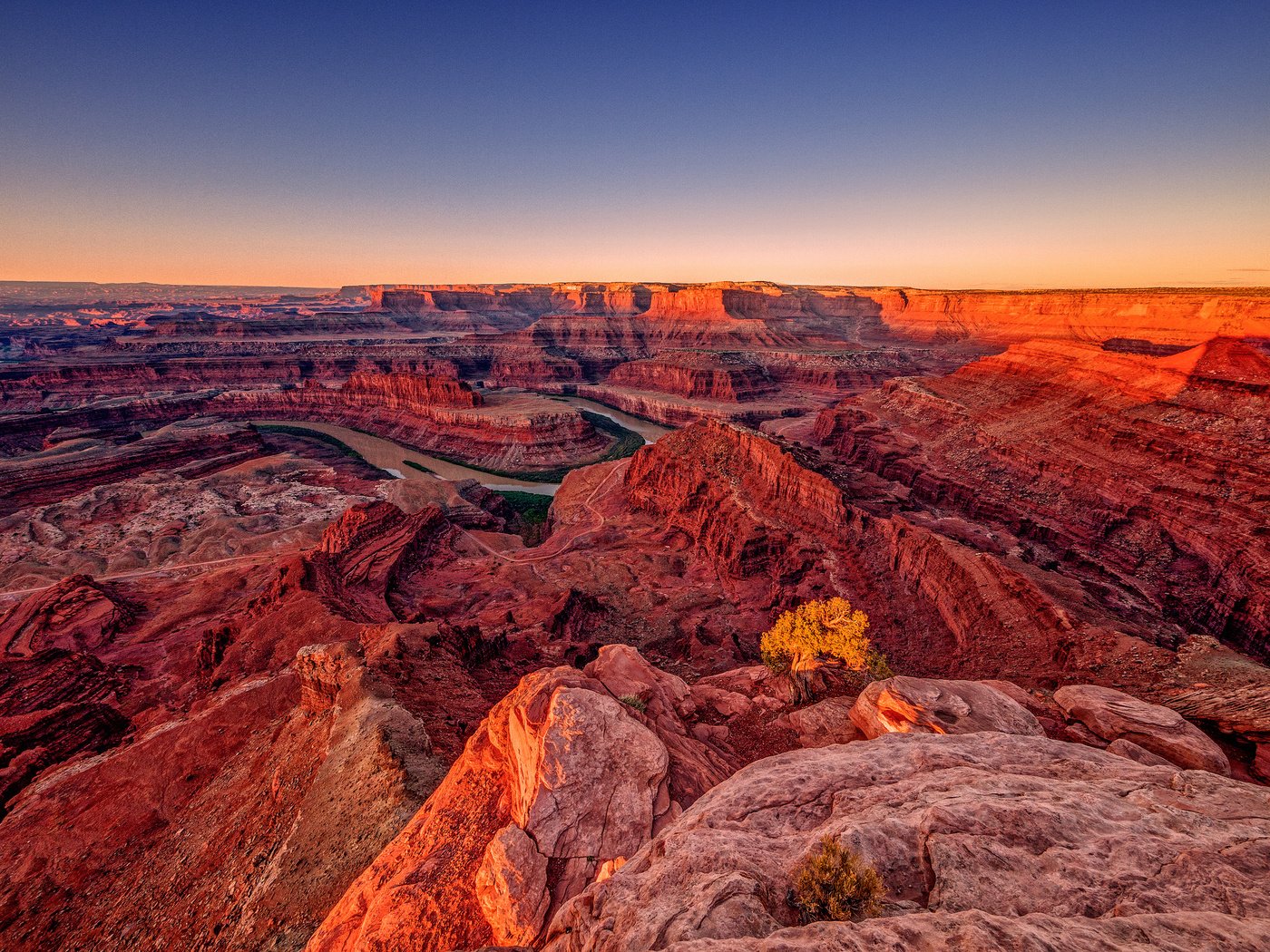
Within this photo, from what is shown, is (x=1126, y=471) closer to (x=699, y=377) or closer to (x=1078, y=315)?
(x=699, y=377)

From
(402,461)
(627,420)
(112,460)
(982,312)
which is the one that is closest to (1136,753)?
(402,461)

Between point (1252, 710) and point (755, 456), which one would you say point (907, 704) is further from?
point (755, 456)

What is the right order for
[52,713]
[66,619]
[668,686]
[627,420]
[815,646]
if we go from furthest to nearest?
[627,420]
[66,619]
[52,713]
[815,646]
[668,686]

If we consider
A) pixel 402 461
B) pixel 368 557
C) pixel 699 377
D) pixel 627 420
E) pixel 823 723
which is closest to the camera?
pixel 823 723

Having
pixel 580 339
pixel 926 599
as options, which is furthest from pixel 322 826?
pixel 580 339

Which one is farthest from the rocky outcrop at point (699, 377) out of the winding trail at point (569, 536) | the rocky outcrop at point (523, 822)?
the rocky outcrop at point (523, 822)
